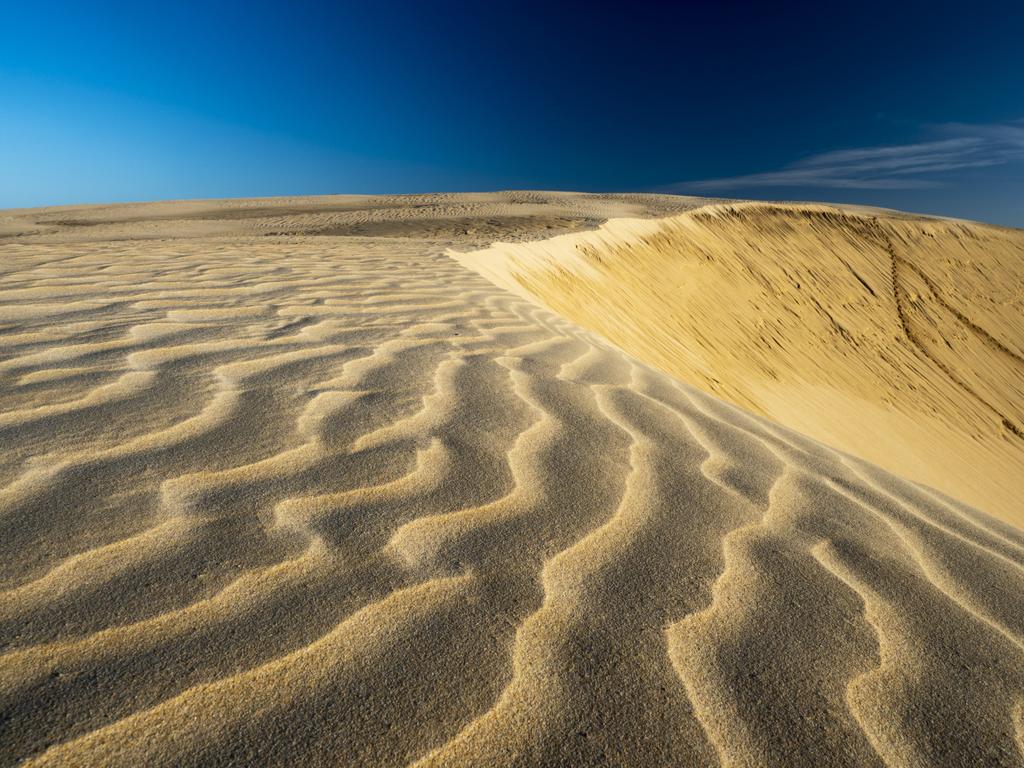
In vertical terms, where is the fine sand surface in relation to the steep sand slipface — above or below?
above

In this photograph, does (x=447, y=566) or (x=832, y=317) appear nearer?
(x=447, y=566)

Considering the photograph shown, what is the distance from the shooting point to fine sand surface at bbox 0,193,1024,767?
0.87 m

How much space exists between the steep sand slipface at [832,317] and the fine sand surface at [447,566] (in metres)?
2.77

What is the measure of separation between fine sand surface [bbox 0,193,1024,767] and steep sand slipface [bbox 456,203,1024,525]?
2.77 m

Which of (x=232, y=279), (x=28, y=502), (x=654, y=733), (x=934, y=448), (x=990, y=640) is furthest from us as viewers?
(x=934, y=448)

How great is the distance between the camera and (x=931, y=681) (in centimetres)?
104

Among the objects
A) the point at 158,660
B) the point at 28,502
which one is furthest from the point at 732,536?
the point at 28,502

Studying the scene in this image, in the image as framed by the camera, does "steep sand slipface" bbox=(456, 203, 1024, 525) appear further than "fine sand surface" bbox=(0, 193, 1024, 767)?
Yes

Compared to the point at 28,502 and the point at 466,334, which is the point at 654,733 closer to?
the point at 28,502

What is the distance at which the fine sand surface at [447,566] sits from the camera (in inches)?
34.2

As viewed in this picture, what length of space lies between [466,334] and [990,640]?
6.99 ft

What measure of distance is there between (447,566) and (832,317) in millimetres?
10804

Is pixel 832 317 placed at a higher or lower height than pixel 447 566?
lower

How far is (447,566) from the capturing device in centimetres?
120
